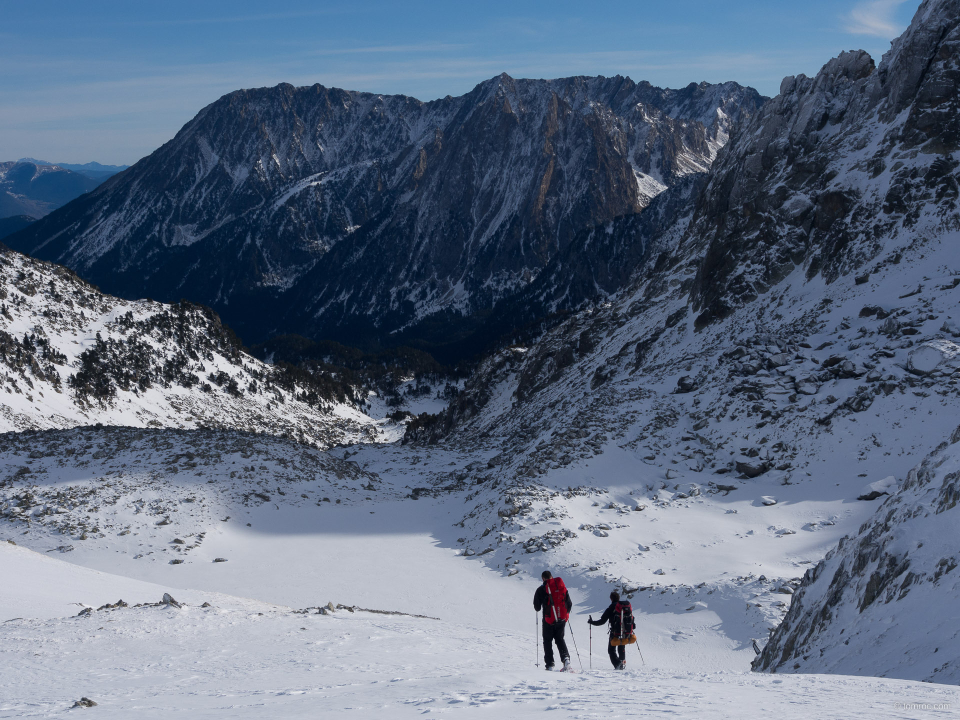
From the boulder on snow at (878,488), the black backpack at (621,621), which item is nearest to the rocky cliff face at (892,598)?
the black backpack at (621,621)

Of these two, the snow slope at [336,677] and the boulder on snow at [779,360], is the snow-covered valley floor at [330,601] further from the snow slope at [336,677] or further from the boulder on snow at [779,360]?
the boulder on snow at [779,360]

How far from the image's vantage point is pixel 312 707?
10836 millimetres

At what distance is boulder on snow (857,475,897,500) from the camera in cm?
2812

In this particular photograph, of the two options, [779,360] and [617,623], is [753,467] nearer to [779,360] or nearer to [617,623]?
[779,360]

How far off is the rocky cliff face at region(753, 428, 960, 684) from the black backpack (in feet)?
10.9

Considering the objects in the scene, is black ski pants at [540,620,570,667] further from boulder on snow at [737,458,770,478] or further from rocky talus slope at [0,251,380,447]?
rocky talus slope at [0,251,380,447]

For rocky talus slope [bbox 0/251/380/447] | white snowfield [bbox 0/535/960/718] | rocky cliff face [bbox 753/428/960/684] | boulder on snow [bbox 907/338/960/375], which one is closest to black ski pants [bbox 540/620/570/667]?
white snowfield [bbox 0/535/960/718]

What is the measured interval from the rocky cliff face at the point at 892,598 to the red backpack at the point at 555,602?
4.92m

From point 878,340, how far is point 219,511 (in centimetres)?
3474

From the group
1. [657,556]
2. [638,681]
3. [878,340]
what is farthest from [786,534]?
[638,681]

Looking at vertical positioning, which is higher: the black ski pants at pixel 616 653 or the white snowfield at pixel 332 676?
the white snowfield at pixel 332 676

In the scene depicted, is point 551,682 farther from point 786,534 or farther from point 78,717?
point 786,534

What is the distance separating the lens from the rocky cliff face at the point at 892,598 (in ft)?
38.7

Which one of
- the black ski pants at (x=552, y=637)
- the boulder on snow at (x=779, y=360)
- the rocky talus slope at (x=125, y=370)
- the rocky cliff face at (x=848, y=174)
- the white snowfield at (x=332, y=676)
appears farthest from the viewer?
the rocky talus slope at (x=125, y=370)
